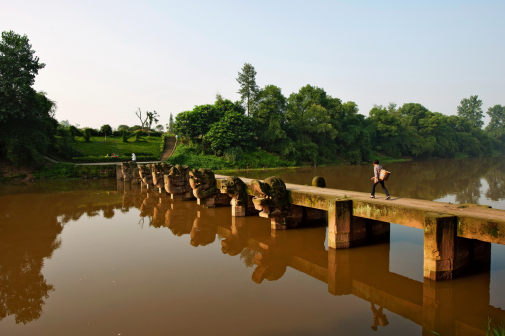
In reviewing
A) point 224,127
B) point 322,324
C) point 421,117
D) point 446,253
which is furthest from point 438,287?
point 421,117

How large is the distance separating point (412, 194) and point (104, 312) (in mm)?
15544

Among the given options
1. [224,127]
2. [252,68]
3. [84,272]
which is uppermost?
[252,68]

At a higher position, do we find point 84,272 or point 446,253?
point 446,253

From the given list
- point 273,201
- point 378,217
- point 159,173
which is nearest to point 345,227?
point 378,217

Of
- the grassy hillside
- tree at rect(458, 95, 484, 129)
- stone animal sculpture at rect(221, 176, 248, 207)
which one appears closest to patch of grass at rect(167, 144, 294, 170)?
the grassy hillside

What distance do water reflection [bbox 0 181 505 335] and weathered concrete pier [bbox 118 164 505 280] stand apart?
0.31 m

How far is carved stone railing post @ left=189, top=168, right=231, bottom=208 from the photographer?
12.7m

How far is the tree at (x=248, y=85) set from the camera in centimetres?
4797

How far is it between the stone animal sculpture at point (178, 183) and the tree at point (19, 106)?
17.1m

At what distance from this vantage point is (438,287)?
5.89 m

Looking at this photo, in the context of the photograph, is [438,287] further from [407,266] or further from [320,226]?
[320,226]

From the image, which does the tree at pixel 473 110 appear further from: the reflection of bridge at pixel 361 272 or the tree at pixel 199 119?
the reflection of bridge at pixel 361 272

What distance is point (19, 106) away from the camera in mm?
26125

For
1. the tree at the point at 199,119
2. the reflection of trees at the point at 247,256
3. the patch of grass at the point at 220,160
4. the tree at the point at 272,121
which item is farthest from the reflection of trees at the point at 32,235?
the tree at the point at 272,121
